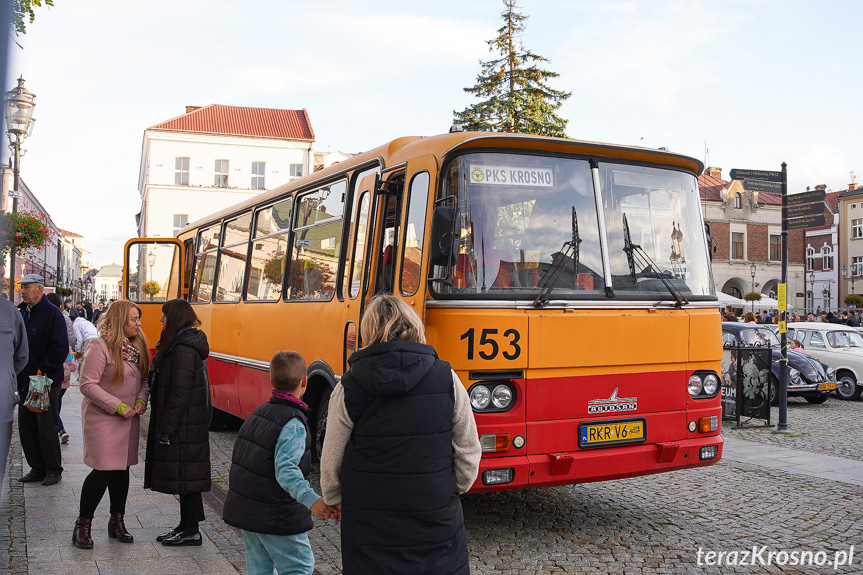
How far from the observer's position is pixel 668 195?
6.70 meters

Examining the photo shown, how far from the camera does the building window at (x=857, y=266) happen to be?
6575 centimetres

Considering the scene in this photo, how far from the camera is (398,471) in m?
3.18

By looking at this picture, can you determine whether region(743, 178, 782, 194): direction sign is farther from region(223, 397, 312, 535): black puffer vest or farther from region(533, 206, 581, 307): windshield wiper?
region(223, 397, 312, 535): black puffer vest

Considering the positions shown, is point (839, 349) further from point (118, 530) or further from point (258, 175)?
point (258, 175)

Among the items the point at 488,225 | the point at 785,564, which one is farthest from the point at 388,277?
the point at 785,564

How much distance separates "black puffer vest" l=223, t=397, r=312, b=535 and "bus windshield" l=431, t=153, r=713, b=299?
6.90 feet

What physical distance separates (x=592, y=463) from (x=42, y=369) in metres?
5.35

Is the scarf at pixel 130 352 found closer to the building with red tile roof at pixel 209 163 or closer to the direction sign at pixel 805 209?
the direction sign at pixel 805 209

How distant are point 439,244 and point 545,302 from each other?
923mm

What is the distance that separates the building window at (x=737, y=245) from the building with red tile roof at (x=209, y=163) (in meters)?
33.9

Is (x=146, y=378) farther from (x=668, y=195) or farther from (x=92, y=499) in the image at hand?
(x=668, y=195)

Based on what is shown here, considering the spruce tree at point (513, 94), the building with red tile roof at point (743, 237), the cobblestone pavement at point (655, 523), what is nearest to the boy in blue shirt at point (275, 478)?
the cobblestone pavement at point (655, 523)

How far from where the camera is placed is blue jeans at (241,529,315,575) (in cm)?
400

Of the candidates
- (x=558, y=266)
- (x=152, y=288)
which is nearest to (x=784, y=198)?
(x=558, y=266)
